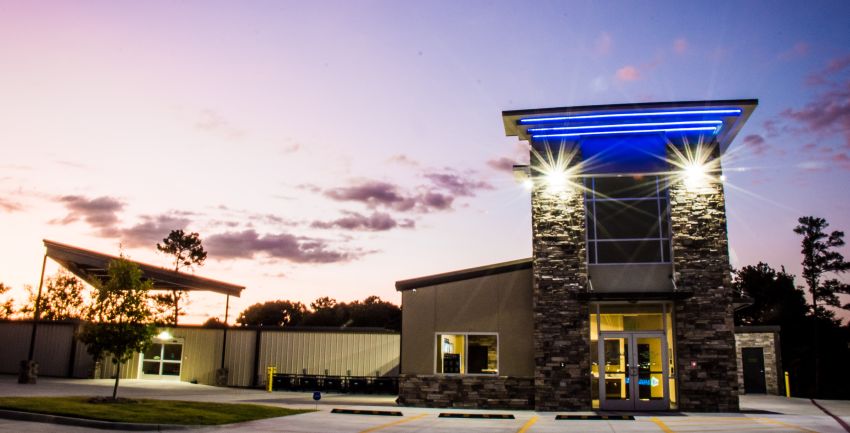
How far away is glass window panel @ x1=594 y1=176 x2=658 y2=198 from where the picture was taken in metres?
20.9

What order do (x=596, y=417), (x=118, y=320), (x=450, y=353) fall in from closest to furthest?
(x=596, y=417)
(x=118, y=320)
(x=450, y=353)

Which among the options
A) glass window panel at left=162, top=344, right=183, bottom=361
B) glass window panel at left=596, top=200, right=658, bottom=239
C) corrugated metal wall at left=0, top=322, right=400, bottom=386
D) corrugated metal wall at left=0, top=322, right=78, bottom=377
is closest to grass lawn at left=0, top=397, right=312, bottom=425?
glass window panel at left=596, top=200, right=658, bottom=239

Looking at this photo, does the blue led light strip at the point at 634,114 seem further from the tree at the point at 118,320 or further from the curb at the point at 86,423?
the curb at the point at 86,423

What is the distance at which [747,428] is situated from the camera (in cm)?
1455

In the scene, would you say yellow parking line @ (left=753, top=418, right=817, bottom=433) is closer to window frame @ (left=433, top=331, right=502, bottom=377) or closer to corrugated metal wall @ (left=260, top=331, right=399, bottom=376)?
window frame @ (left=433, top=331, right=502, bottom=377)

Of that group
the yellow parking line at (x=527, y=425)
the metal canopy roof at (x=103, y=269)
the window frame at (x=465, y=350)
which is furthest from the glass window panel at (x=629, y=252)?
the metal canopy roof at (x=103, y=269)

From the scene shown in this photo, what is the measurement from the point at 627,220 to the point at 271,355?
1969cm

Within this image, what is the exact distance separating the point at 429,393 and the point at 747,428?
9.30m

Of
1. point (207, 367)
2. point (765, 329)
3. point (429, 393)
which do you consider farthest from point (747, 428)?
point (207, 367)

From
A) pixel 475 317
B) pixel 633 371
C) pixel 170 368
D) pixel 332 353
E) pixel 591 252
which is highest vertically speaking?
pixel 591 252

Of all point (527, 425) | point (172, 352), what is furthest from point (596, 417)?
point (172, 352)

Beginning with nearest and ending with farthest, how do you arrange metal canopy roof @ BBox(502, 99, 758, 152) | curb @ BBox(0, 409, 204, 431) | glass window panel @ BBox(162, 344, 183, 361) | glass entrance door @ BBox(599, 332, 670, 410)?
1. curb @ BBox(0, 409, 204, 431)
2. glass entrance door @ BBox(599, 332, 670, 410)
3. metal canopy roof @ BBox(502, 99, 758, 152)
4. glass window panel @ BBox(162, 344, 183, 361)

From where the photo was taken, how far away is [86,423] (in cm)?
1421

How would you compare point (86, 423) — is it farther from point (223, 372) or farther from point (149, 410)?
point (223, 372)
